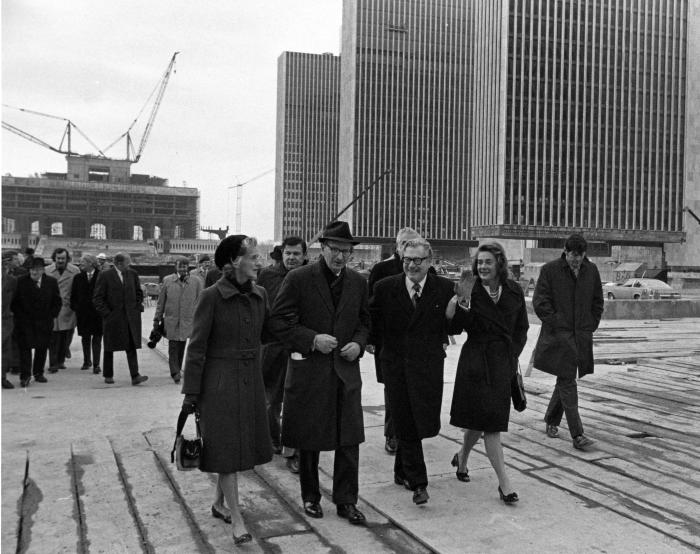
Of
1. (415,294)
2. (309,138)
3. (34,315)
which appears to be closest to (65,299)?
(34,315)

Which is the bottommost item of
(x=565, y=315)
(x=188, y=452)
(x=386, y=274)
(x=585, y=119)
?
(x=188, y=452)

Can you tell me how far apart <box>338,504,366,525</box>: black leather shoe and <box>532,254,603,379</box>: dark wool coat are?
2659 mm

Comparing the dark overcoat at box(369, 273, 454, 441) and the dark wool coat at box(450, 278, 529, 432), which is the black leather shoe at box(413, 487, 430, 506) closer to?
the dark overcoat at box(369, 273, 454, 441)

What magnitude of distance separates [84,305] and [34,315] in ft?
3.90

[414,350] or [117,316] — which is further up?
[414,350]

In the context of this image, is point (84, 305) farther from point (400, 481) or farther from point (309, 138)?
point (309, 138)

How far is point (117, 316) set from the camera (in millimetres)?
9422

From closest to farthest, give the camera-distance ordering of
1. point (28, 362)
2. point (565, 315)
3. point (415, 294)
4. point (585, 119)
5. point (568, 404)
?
point (415, 294) → point (568, 404) → point (565, 315) → point (28, 362) → point (585, 119)

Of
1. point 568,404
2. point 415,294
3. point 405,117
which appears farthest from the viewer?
point 405,117

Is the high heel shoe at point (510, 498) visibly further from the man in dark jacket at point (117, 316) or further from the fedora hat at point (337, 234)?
the man in dark jacket at point (117, 316)

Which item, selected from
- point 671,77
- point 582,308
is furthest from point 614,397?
point 671,77

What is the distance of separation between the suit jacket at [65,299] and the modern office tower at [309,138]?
133m

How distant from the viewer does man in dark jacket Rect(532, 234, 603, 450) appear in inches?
243

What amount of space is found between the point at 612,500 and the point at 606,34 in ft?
302
